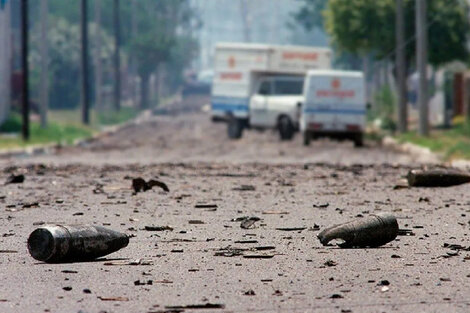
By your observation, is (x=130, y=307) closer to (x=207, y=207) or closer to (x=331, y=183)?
(x=207, y=207)

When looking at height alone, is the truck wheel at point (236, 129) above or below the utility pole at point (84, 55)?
below

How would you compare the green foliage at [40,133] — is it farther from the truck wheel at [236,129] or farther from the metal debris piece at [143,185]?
the metal debris piece at [143,185]

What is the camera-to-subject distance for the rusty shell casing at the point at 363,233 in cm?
1192

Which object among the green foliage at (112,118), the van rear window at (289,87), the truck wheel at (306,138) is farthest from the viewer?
the green foliage at (112,118)

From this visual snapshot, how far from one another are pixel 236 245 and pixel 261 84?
34033mm

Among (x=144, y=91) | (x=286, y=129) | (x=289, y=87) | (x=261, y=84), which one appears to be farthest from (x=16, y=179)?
(x=144, y=91)

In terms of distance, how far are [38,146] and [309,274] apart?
29759mm

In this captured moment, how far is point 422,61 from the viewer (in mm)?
40094

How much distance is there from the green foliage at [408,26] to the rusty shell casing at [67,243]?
1593 inches

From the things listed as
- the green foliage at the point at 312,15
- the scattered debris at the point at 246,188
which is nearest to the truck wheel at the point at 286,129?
the scattered debris at the point at 246,188

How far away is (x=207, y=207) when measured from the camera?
16.2 meters

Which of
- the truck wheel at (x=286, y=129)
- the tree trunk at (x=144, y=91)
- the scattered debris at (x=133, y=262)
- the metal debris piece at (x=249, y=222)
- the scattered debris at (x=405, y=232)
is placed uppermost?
the scattered debris at (x=133, y=262)

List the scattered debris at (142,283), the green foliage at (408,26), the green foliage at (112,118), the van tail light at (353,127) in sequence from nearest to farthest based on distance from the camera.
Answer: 1. the scattered debris at (142,283)
2. the van tail light at (353,127)
3. the green foliage at (408,26)
4. the green foliage at (112,118)

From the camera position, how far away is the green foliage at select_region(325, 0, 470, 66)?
168 feet
